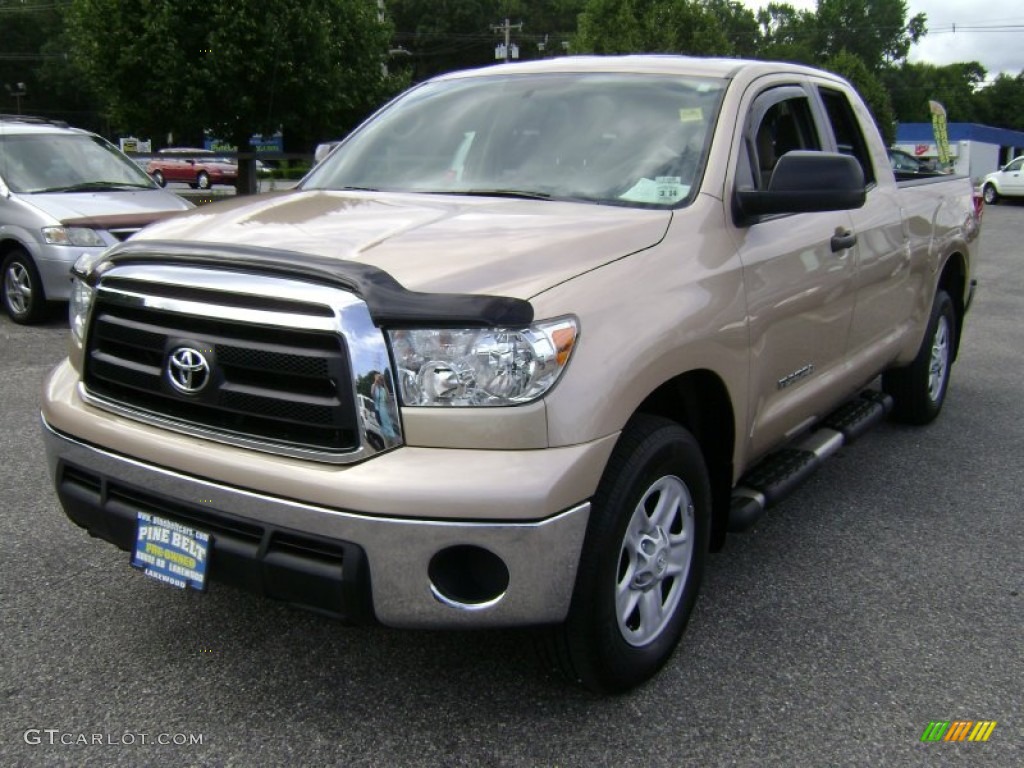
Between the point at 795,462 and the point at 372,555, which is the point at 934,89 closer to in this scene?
the point at 795,462

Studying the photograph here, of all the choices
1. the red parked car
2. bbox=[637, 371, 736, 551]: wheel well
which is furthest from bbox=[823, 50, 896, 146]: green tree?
bbox=[637, 371, 736, 551]: wheel well

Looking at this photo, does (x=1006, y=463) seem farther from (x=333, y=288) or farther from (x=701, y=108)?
(x=333, y=288)

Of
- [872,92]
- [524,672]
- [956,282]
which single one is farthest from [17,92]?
[524,672]

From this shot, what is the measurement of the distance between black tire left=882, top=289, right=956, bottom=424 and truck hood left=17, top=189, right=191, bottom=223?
6452 millimetres

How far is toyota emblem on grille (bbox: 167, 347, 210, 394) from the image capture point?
2.59 meters

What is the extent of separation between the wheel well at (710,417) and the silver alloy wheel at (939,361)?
2762mm

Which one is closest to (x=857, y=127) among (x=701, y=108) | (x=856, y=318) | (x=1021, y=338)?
(x=856, y=318)

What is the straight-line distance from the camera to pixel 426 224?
116 inches

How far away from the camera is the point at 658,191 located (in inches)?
130

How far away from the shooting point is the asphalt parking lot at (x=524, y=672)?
2.65 metres

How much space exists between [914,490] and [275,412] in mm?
3413

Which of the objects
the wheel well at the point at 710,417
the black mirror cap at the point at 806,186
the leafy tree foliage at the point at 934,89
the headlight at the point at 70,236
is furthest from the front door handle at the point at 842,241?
the leafy tree foliage at the point at 934,89

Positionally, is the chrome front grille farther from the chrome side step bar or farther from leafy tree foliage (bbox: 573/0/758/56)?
leafy tree foliage (bbox: 573/0/758/56)

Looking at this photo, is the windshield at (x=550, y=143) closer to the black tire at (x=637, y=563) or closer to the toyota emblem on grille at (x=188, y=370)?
the black tire at (x=637, y=563)
